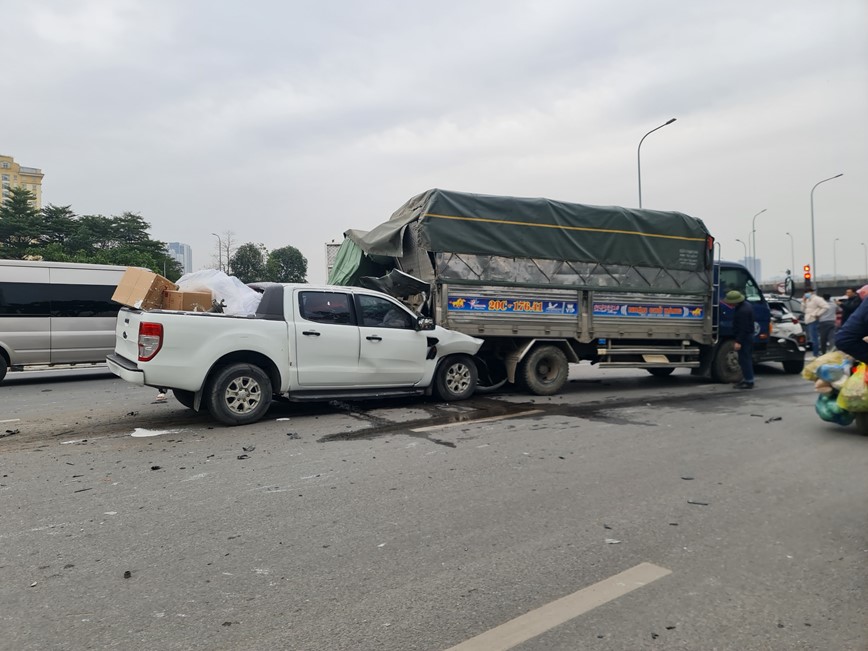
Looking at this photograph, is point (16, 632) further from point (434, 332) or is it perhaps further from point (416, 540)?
point (434, 332)

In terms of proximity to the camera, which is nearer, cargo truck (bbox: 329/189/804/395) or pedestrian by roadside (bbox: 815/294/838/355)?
cargo truck (bbox: 329/189/804/395)

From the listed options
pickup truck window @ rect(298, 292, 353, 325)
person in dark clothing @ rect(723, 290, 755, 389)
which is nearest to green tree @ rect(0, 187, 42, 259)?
pickup truck window @ rect(298, 292, 353, 325)

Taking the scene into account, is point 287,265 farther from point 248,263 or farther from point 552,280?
point 552,280

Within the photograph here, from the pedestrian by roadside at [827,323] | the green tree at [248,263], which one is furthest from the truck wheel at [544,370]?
the green tree at [248,263]


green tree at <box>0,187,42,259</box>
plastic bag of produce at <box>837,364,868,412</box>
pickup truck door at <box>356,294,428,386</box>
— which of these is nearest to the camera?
plastic bag of produce at <box>837,364,868,412</box>

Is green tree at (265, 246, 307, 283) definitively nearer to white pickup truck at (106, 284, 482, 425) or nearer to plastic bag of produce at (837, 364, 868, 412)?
white pickup truck at (106, 284, 482, 425)

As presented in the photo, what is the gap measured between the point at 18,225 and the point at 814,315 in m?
55.1

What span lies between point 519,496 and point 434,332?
4226 millimetres

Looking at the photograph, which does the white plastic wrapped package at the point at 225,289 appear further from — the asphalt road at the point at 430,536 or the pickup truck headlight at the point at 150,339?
the asphalt road at the point at 430,536

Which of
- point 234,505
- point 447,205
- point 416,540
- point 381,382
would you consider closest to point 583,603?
point 416,540

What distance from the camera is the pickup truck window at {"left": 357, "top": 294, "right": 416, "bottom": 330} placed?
8.06 meters

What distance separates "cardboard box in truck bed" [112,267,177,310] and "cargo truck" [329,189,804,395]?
334cm

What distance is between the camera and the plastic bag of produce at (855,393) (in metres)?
6.53

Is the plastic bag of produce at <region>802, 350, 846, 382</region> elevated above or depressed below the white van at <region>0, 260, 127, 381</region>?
below
